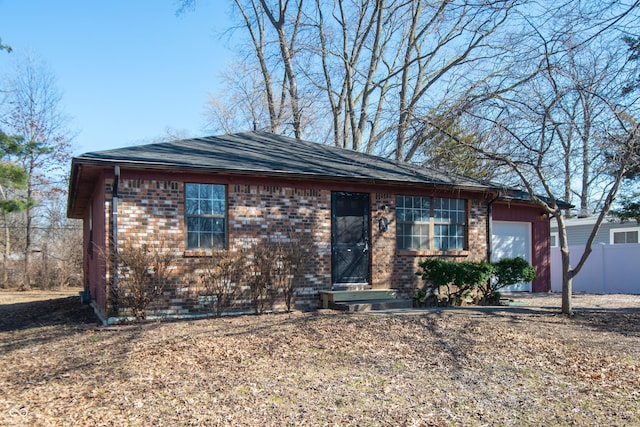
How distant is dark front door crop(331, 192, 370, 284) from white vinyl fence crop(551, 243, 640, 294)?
9459 millimetres

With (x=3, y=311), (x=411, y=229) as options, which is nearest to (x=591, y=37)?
(x=411, y=229)

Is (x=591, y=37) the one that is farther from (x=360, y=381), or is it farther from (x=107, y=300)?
(x=107, y=300)

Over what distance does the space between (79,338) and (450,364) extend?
5406 mm

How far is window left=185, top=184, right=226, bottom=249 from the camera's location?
10180 mm

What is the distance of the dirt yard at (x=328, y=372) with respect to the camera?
16.0ft

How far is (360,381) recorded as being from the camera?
5781 mm

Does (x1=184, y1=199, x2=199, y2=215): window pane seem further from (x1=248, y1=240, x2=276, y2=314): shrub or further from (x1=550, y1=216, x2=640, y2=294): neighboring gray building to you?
(x1=550, y1=216, x2=640, y2=294): neighboring gray building

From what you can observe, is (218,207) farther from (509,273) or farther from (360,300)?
(509,273)

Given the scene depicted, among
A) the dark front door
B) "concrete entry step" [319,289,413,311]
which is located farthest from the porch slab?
the dark front door

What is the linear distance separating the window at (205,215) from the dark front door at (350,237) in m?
2.48

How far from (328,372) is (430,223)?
7.25 m

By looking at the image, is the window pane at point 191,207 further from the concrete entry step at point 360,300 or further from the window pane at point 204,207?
the concrete entry step at point 360,300

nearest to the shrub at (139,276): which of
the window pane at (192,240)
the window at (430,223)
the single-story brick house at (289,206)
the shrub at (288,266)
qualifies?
the single-story brick house at (289,206)

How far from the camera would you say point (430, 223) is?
12.7 metres
